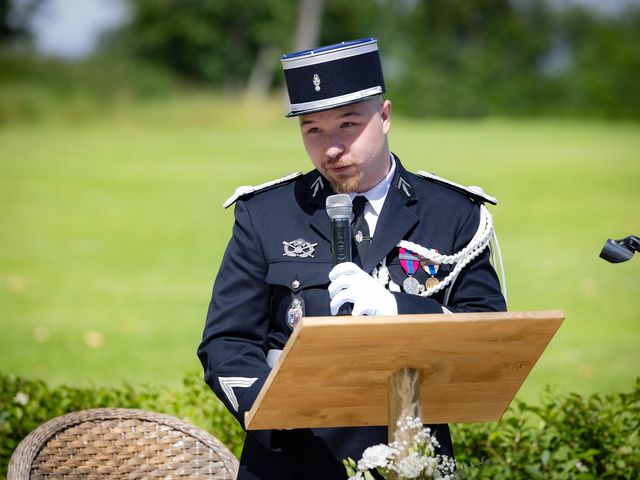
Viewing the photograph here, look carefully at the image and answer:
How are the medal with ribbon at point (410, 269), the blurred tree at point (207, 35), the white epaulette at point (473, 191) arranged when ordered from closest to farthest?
the medal with ribbon at point (410, 269) → the white epaulette at point (473, 191) → the blurred tree at point (207, 35)

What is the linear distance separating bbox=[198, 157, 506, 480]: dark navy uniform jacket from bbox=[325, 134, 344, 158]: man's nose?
0.27 metres

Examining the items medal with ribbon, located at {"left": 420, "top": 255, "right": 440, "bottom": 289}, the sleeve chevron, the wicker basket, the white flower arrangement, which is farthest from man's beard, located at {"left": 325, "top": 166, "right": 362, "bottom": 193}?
the wicker basket

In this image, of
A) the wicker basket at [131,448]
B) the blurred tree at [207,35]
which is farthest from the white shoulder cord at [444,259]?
the blurred tree at [207,35]

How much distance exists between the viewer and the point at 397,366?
2293 millimetres

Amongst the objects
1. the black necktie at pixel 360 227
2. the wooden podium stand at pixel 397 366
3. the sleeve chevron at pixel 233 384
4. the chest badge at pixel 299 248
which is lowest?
the wooden podium stand at pixel 397 366

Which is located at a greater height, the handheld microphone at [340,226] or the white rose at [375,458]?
the handheld microphone at [340,226]

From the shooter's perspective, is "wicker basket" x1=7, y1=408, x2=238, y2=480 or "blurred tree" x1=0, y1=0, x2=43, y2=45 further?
"blurred tree" x1=0, y1=0, x2=43, y2=45

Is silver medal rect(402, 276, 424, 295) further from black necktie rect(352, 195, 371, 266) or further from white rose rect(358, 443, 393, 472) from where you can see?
white rose rect(358, 443, 393, 472)

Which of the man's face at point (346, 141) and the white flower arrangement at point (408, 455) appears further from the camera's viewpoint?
the man's face at point (346, 141)

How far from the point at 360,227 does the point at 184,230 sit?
1244cm

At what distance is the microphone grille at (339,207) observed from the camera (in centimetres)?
248

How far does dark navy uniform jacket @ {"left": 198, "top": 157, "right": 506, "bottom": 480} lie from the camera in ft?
9.27

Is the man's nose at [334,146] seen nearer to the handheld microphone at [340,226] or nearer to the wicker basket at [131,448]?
the handheld microphone at [340,226]

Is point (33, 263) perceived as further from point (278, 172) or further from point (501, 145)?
point (501, 145)
